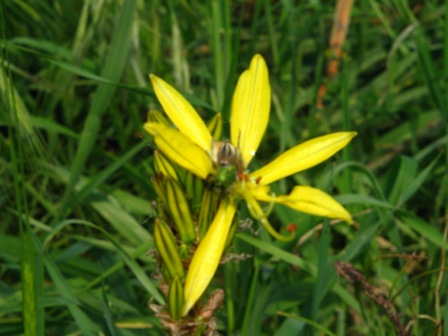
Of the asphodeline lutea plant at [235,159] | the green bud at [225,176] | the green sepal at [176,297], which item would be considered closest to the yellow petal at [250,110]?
the asphodeline lutea plant at [235,159]

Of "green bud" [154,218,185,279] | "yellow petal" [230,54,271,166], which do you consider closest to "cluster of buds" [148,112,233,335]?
"green bud" [154,218,185,279]

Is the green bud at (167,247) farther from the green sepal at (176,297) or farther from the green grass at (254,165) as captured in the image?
the green grass at (254,165)

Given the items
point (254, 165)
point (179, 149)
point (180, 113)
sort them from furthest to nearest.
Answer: point (254, 165) → point (180, 113) → point (179, 149)

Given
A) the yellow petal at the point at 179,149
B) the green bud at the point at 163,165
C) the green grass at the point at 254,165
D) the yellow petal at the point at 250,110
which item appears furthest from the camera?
the green grass at the point at 254,165

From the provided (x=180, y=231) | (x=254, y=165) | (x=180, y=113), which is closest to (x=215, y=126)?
(x=180, y=113)

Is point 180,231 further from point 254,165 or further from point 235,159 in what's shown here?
point 254,165

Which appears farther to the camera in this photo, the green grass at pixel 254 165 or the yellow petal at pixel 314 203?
the green grass at pixel 254 165

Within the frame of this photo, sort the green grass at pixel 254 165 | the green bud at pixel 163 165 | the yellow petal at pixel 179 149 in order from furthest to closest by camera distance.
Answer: the green grass at pixel 254 165, the green bud at pixel 163 165, the yellow petal at pixel 179 149

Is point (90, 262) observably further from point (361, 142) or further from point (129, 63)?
point (361, 142)

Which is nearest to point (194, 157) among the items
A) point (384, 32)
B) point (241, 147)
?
point (241, 147)
